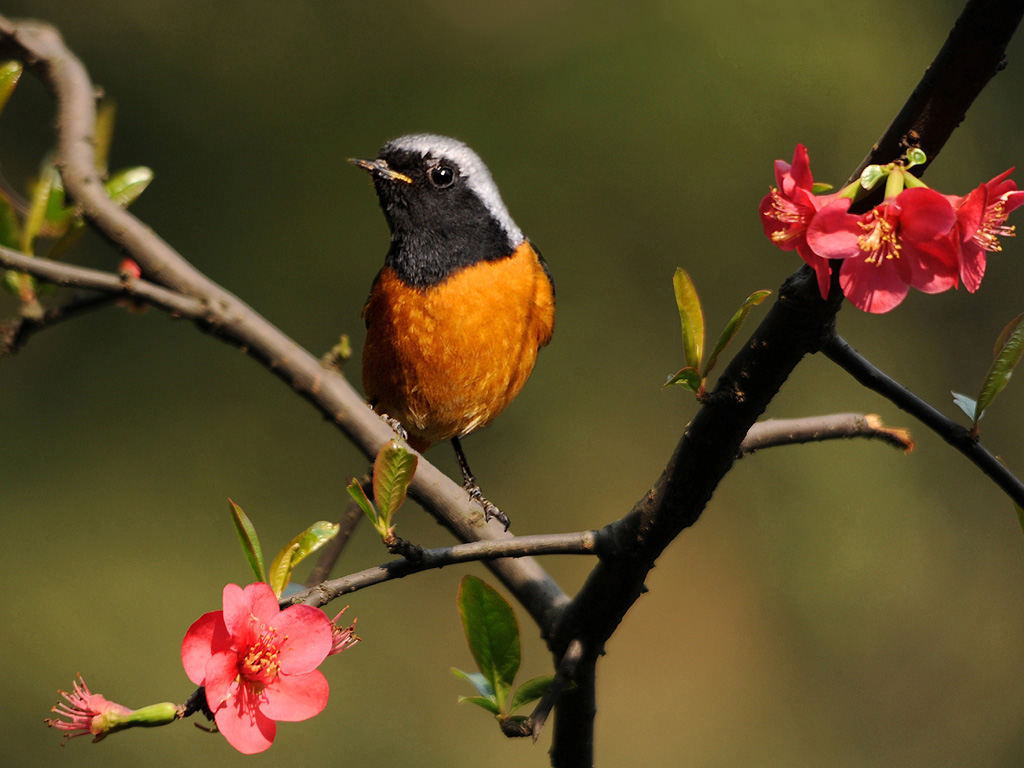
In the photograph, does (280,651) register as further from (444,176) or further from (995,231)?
(444,176)

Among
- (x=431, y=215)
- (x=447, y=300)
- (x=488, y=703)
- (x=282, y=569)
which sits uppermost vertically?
(x=431, y=215)

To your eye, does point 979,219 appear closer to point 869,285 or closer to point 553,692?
point 869,285

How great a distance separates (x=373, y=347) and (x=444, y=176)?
34 cm

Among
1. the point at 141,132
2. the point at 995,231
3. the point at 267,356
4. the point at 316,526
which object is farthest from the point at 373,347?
the point at 141,132

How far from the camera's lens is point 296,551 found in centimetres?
80

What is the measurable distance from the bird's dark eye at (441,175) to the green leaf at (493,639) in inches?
38.3

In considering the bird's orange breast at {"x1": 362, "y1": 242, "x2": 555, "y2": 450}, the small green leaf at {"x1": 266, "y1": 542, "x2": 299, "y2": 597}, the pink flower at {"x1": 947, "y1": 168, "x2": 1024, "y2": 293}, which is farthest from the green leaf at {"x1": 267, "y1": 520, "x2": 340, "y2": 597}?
the bird's orange breast at {"x1": 362, "y1": 242, "x2": 555, "y2": 450}

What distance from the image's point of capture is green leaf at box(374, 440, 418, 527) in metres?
0.76

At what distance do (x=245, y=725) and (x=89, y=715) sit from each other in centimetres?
12

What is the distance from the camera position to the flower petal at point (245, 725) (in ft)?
2.29

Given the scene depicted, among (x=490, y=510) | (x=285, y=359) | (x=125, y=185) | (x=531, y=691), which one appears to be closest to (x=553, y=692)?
(x=531, y=691)

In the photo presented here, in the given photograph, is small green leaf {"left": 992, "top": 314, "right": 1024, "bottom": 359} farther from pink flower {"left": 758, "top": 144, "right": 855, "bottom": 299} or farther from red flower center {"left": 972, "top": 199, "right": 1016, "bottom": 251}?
pink flower {"left": 758, "top": 144, "right": 855, "bottom": 299}

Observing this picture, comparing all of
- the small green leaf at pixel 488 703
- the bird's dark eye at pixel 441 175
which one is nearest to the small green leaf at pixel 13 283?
the bird's dark eye at pixel 441 175

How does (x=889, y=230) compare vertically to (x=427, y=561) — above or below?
above
